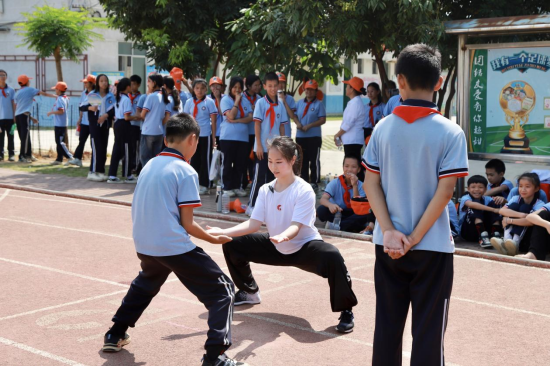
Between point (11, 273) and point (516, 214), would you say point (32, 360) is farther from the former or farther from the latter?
point (516, 214)

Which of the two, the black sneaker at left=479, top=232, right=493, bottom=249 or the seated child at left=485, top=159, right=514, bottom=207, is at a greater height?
the seated child at left=485, top=159, right=514, bottom=207

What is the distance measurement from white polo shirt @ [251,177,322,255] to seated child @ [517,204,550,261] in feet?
11.3

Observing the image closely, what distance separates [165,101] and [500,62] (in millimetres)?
6123

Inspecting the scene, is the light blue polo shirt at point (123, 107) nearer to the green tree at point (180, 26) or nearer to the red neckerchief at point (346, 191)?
the green tree at point (180, 26)

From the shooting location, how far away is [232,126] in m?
12.6

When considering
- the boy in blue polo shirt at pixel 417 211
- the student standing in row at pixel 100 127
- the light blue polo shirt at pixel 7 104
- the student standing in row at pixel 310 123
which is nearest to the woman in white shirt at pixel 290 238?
the boy in blue polo shirt at pixel 417 211

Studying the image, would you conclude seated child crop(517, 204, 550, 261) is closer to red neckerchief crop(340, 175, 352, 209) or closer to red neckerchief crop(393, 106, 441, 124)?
red neckerchief crop(340, 175, 352, 209)

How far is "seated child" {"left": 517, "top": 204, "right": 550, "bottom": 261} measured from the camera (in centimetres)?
835

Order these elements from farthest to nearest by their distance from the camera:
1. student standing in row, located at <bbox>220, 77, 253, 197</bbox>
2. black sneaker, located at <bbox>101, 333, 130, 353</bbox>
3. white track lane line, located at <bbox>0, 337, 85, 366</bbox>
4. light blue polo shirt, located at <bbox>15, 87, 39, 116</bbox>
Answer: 1. light blue polo shirt, located at <bbox>15, 87, 39, 116</bbox>
2. student standing in row, located at <bbox>220, 77, 253, 197</bbox>
3. black sneaker, located at <bbox>101, 333, 130, 353</bbox>
4. white track lane line, located at <bbox>0, 337, 85, 366</bbox>

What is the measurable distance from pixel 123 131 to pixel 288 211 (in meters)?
9.83

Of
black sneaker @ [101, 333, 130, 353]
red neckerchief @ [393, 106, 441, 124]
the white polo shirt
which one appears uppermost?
red neckerchief @ [393, 106, 441, 124]

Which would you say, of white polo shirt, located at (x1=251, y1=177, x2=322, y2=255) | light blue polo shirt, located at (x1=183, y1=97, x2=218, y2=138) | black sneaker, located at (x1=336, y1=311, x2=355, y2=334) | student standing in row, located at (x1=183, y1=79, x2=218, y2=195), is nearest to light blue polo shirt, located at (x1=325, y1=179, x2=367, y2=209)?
student standing in row, located at (x1=183, y1=79, x2=218, y2=195)

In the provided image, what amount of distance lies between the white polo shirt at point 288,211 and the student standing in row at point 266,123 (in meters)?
4.72

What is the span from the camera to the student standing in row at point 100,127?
15.3m
